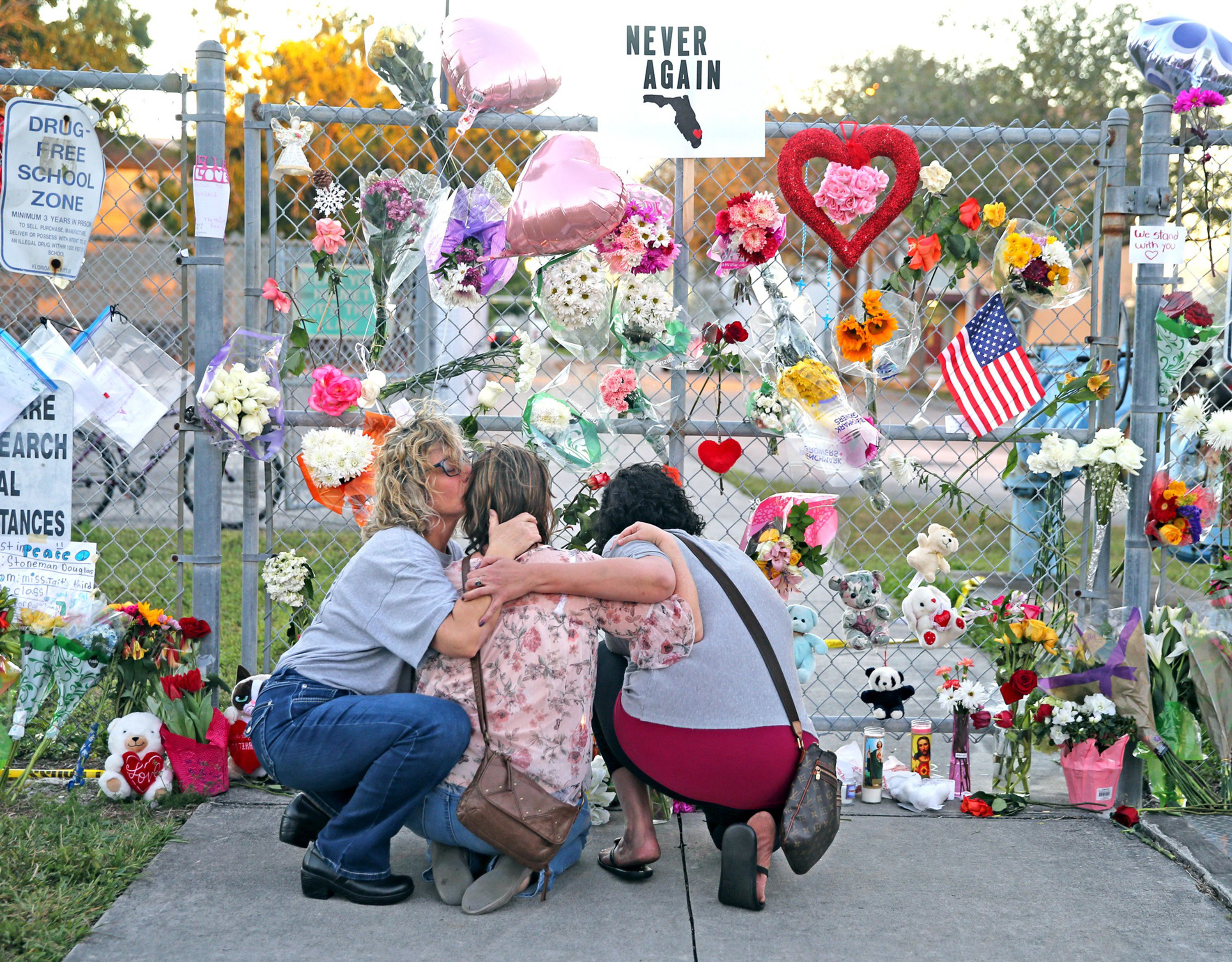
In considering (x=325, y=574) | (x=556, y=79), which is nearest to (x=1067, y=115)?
(x=325, y=574)

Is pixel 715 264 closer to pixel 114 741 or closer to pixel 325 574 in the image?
pixel 114 741

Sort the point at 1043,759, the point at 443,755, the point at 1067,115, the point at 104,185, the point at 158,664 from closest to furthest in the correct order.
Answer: the point at 443,755 → the point at 158,664 → the point at 104,185 → the point at 1043,759 → the point at 1067,115

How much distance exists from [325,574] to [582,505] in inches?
132

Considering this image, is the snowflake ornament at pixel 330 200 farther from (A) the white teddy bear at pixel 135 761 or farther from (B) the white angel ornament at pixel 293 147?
(A) the white teddy bear at pixel 135 761

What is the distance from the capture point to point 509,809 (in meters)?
2.73

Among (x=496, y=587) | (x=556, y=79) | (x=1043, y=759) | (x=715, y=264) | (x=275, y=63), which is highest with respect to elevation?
(x=275, y=63)

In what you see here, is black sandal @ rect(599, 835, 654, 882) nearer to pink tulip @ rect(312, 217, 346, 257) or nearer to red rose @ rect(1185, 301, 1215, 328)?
pink tulip @ rect(312, 217, 346, 257)

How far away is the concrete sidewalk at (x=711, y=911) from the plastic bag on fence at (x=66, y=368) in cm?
134

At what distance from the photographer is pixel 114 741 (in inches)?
135

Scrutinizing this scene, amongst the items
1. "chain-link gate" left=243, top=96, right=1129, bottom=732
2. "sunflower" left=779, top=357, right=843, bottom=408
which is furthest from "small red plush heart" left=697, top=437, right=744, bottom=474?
"sunflower" left=779, top=357, right=843, bottom=408

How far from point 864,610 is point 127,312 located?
8.04 meters

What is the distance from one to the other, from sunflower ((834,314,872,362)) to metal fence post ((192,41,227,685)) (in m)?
1.95

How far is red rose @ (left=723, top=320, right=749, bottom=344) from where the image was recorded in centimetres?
374

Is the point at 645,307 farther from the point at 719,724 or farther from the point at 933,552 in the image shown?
the point at 719,724
